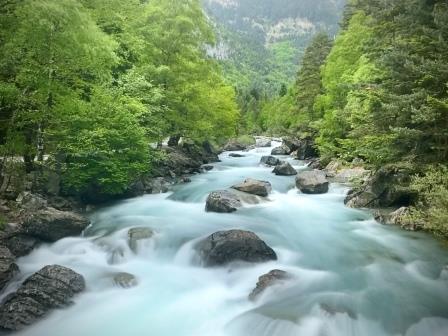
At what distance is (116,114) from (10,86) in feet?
22.7

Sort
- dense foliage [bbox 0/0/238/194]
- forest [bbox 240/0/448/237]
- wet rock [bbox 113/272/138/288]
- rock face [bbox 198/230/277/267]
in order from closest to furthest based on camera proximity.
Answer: dense foliage [bbox 0/0/238/194], wet rock [bbox 113/272/138/288], rock face [bbox 198/230/277/267], forest [bbox 240/0/448/237]

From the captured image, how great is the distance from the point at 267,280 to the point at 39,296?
5.97 metres

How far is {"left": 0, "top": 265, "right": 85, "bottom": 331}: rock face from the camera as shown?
1036 centimetres

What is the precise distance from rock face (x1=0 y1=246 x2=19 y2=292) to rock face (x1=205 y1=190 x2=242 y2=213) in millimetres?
9470

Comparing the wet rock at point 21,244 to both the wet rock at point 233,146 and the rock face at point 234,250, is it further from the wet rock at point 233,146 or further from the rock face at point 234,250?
the wet rock at point 233,146

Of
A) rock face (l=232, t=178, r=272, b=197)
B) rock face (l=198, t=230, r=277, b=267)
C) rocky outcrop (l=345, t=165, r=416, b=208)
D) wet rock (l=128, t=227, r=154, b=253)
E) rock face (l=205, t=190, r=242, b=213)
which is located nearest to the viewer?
rock face (l=198, t=230, r=277, b=267)

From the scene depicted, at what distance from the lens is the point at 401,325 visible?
1028cm

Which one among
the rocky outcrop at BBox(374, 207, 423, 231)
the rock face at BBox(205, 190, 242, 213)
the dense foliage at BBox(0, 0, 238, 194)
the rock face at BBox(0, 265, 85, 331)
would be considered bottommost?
the rock face at BBox(0, 265, 85, 331)

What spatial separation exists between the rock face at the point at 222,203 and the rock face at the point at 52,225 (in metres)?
6.15

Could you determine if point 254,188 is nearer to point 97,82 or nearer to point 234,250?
point 97,82

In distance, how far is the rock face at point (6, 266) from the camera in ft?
38.8

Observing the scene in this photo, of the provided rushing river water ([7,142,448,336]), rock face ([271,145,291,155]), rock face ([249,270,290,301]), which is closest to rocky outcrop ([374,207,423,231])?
rushing river water ([7,142,448,336])

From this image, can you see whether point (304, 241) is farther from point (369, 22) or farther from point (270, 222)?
point (369, 22)

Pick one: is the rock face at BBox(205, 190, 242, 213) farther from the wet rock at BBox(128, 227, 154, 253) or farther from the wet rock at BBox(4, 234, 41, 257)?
the wet rock at BBox(4, 234, 41, 257)
